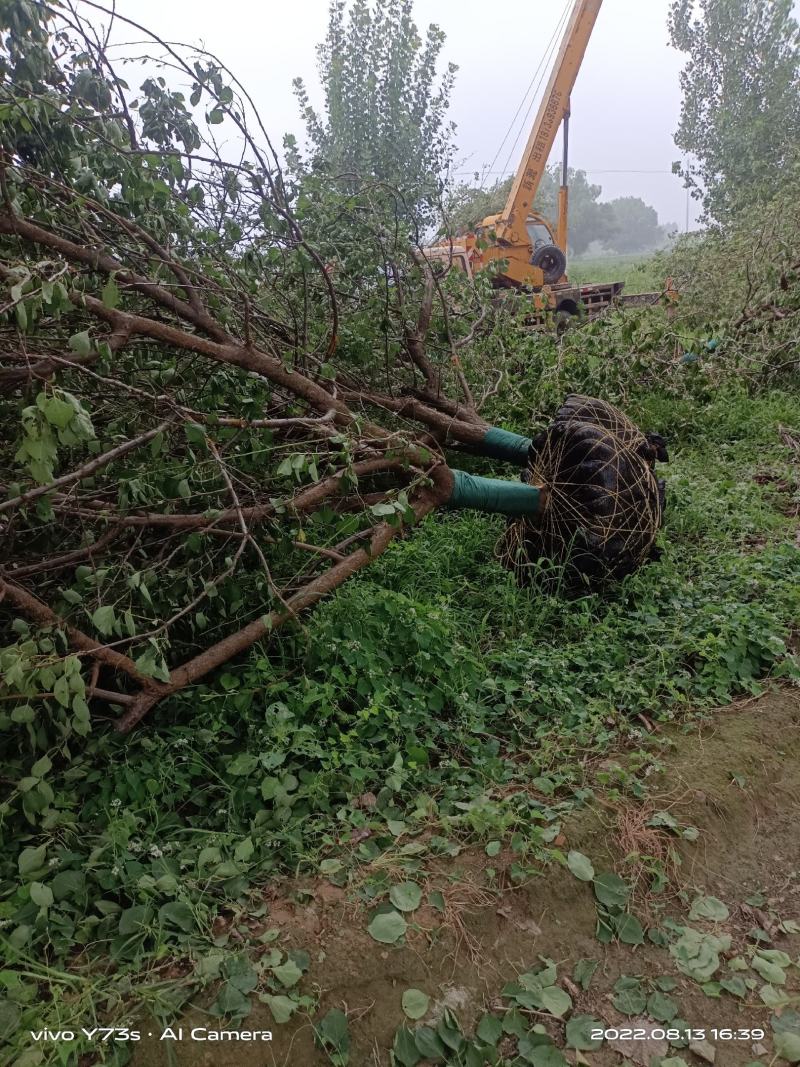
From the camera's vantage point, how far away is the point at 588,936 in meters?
2.23

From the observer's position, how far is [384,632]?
325 cm

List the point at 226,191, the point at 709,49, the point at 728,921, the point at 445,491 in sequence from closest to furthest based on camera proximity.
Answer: the point at 728,921 < the point at 226,191 < the point at 445,491 < the point at 709,49

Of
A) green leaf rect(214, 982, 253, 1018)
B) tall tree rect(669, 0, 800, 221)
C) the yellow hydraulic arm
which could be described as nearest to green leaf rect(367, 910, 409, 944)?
green leaf rect(214, 982, 253, 1018)

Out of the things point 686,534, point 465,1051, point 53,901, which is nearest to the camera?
point 465,1051

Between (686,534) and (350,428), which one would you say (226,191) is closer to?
(350,428)

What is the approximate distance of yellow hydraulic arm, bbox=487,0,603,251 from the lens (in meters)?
10.7

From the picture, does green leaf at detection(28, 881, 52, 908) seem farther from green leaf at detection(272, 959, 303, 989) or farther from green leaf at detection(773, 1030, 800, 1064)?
green leaf at detection(773, 1030, 800, 1064)

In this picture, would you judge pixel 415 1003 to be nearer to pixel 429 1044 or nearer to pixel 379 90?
pixel 429 1044

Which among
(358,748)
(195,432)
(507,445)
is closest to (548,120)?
(507,445)

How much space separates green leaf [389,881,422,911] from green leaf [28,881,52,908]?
3.31 feet

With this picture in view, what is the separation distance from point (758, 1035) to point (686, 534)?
3093 millimetres

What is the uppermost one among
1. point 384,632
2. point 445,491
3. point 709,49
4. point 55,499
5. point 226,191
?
point 709,49

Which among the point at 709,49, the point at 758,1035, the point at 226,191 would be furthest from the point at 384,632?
the point at 709,49

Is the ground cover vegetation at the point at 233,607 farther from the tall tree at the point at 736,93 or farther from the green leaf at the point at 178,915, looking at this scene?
the tall tree at the point at 736,93
